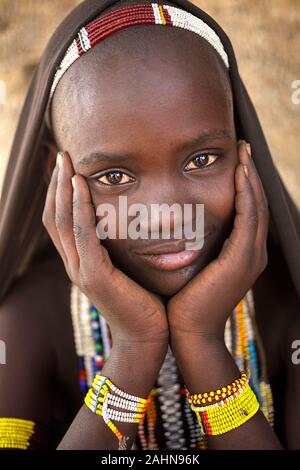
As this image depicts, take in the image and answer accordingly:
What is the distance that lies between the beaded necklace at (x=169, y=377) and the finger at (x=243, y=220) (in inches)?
14.0

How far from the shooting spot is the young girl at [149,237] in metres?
1.61

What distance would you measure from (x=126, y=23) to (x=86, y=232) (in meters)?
0.57

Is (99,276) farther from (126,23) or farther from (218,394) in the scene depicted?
(126,23)

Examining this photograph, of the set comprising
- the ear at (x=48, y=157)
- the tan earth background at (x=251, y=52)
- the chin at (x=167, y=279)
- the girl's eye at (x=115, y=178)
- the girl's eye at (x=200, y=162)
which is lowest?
the chin at (x=167, y=279)

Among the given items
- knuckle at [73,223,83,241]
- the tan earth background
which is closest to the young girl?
knuckle at [73,223,83,241]

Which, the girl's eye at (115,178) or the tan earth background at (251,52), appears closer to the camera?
the girl's eye at (115,178)

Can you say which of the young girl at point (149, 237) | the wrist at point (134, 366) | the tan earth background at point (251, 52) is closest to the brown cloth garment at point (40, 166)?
the young girl at point (149, 237)

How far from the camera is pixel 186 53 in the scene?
1.64 m

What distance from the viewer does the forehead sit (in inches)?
62.1

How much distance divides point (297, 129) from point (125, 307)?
214 centimetres

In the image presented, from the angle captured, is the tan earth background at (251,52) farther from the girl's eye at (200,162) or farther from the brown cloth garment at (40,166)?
the girl's eye at (200,162)

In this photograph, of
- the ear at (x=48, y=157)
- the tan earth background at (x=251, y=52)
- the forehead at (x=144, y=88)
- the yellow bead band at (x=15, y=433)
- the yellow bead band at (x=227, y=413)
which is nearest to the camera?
the forehead at (x=144, y=88)

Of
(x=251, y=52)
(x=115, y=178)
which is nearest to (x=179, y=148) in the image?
(x=115, y=178)

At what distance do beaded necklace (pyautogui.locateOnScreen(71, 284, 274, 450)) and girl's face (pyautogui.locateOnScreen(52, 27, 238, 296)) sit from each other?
368mm
